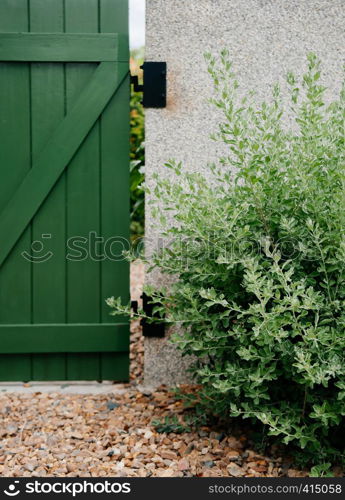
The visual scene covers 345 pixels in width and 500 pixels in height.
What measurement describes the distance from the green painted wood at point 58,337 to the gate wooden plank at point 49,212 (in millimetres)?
50

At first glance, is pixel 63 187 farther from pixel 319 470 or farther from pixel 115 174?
pixel 319 470

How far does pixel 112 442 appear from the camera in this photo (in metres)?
2.43

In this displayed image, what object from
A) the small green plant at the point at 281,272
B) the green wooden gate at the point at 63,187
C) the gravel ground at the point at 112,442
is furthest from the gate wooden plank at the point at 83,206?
the small green plant at the point at 281,272

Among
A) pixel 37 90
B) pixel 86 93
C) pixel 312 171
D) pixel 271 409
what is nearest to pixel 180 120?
pixel 86 93

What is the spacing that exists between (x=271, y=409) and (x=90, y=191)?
142cm

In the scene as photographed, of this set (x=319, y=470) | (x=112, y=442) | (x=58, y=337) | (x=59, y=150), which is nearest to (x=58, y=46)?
A: (x=59, y=150)

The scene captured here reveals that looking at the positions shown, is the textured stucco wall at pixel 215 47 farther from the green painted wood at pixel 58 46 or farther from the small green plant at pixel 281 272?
the small green plant at pixel 281 272

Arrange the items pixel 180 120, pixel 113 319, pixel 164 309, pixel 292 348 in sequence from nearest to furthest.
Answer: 1. pixel 292 348
2. pixel 164 309
3. pixel 180 120
4. pixel 113 319

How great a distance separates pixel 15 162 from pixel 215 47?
1.14 m

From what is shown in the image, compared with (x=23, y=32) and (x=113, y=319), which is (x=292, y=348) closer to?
(x=113, y=319)

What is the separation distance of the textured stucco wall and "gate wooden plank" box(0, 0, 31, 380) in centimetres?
63

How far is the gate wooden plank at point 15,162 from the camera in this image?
9.32 ft

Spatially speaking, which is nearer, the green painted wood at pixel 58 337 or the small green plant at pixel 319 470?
the small green plant at pixel 319 470

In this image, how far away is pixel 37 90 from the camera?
2873mm
